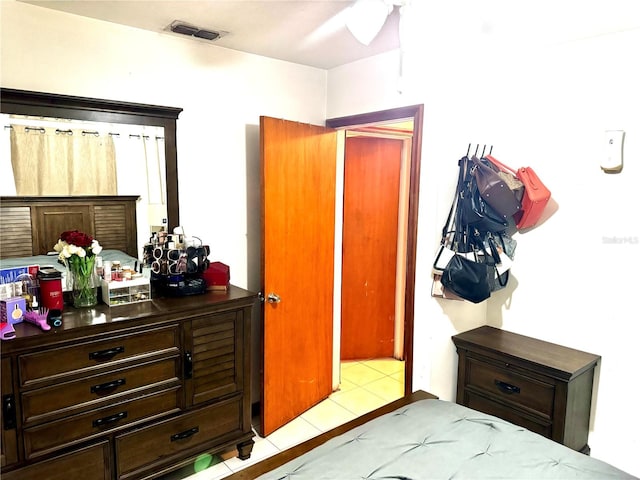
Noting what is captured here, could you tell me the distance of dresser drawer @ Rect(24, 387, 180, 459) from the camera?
186 centimetres

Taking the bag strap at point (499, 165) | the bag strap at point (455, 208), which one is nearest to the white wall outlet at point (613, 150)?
the bag strap at point (499, 165)

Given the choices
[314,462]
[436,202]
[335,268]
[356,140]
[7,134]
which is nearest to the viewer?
[314,462]

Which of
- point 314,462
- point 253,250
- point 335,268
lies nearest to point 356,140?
point 335,268

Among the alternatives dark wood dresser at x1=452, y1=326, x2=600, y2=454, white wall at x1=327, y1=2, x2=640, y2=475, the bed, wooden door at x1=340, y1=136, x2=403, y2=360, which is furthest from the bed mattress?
wooden door at x1=340, y1=136, x2=403, y2=360

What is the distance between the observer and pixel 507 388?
2334 millimetres

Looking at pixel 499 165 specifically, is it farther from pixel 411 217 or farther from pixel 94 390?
pixel 94 390

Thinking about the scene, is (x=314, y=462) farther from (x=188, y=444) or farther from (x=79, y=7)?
(x=79, y=7)

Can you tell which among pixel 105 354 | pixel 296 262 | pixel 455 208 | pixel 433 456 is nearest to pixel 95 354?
pixel 105 354

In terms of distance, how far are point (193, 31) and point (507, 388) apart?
2.51m

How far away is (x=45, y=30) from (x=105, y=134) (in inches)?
20.5

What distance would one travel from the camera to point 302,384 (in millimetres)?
3105

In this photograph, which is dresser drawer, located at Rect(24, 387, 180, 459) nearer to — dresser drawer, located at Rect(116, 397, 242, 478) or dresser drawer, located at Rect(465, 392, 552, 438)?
dresser drawer, located at Rect(116, 397, 242, 478)

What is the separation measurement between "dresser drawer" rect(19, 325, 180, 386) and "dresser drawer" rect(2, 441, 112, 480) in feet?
1.20

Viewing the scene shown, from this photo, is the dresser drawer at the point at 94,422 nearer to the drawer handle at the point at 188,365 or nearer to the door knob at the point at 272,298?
the drawer handle at the point at 188,365
